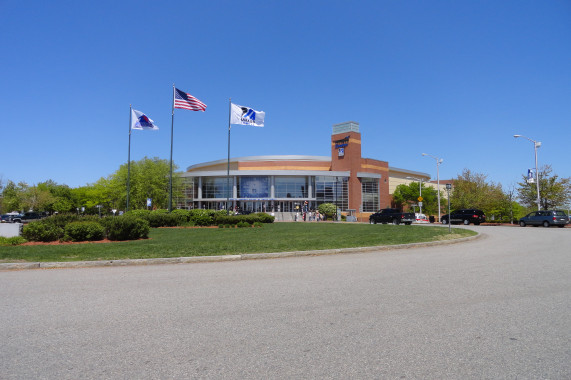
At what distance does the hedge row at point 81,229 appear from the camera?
15.8 m

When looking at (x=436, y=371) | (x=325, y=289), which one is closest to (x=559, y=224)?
(x=325, y=289)

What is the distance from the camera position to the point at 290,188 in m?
65.3

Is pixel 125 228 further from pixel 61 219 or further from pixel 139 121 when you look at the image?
pixel 139 121

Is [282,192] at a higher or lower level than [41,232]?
higher

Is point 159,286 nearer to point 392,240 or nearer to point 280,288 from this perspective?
point 280,288

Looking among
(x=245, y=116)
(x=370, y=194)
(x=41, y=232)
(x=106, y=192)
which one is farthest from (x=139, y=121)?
(x=106, y=192)

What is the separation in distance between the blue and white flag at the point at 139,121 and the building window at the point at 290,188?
32587mm

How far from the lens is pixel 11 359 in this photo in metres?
3.65

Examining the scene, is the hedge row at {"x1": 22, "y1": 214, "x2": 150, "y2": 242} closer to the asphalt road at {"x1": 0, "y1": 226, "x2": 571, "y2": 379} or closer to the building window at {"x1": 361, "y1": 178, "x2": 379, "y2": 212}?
the asphalt road at {"x1": 0, "y1": 226, "x2": 571, "y2": 379}

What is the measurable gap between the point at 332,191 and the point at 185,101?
39921 millimetres

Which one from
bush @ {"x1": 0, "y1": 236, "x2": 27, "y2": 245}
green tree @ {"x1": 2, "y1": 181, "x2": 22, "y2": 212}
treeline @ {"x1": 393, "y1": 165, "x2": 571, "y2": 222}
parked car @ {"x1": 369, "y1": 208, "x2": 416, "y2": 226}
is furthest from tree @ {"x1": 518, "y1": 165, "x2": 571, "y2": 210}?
green tree @ {"x1": 2, "y1": 181, "x2": 22, "y2": 212}

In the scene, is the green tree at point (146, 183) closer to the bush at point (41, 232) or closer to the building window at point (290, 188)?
the building window at point (290, 188)

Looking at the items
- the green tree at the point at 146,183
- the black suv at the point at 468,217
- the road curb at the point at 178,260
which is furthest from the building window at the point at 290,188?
the road curb at the point at 178,260

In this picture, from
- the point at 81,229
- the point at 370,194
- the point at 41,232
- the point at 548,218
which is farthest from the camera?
the point at 370,194
